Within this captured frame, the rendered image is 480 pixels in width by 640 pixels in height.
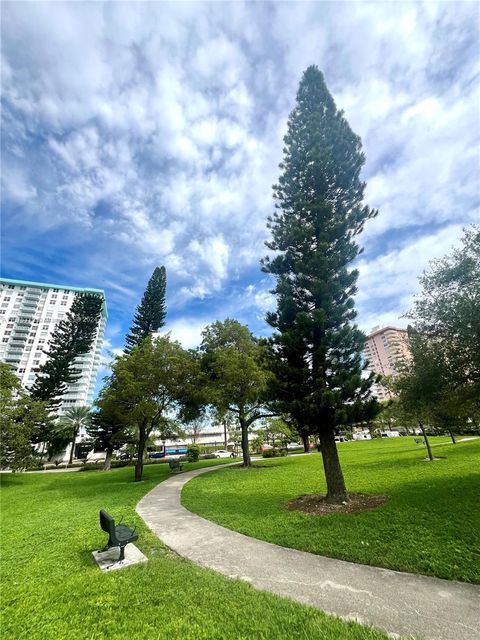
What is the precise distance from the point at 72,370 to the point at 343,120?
125 feet

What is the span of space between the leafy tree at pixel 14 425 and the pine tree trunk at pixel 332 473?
67.5 feet

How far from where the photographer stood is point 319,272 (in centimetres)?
1054

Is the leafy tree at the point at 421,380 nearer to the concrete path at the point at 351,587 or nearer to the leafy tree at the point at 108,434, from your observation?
the concrete path at the point at 351,587

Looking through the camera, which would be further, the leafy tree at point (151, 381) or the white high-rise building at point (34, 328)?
the white high-rise building at point (34, 328)

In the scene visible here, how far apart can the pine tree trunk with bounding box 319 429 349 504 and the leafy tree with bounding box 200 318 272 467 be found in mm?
9366

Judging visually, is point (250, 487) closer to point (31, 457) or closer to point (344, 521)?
point (344, 521)

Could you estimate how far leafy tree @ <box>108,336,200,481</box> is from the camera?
17.1 meters

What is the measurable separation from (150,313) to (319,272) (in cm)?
3349

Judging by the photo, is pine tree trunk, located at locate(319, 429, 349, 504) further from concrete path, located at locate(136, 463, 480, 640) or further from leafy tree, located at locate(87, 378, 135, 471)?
leafy tree, located at locate(87, 378, 135, 471)

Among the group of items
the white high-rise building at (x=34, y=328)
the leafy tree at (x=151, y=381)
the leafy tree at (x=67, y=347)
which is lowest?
the leafy tree at (x=151, y=381)

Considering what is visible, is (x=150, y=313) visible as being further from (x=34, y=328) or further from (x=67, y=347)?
(x=34, y=328)

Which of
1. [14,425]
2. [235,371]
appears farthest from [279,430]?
[14,425]

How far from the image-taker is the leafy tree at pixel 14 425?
1962cm

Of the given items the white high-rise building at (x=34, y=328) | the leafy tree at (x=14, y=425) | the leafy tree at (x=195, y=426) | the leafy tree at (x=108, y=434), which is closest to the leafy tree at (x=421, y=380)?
the leafy tree at (x=14, y=425)
